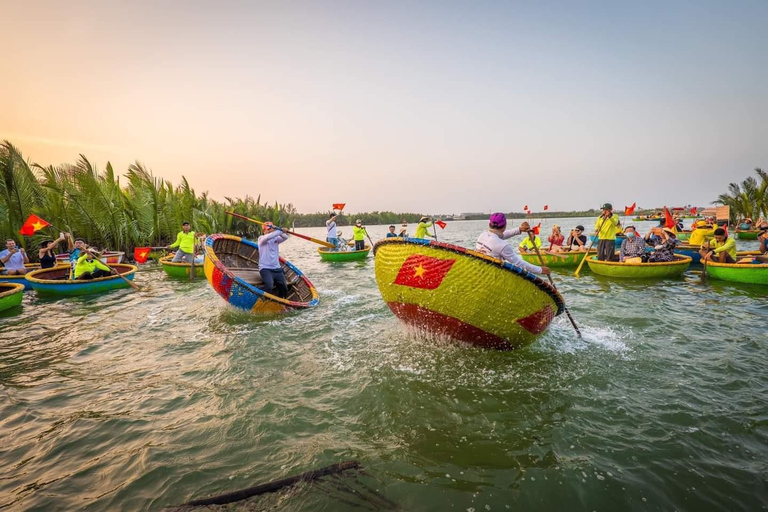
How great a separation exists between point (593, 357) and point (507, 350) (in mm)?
1221

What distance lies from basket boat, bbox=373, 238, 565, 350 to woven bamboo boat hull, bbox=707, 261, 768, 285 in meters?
8.24

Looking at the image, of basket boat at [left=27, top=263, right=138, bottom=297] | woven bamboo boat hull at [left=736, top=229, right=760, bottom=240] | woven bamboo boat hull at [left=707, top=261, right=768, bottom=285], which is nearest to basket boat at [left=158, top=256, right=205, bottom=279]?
basket boat at [left=27, top=263, right=138, bottom=297]

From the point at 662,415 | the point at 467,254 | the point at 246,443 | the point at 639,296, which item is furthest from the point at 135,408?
the point at 639,296

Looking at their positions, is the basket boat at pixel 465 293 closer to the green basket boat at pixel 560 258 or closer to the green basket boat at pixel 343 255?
the green basket boat at pixel 560 258

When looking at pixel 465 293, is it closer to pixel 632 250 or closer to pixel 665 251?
pixel 665 251

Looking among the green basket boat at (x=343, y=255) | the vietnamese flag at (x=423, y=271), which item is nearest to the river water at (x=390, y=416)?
the vietnamese flag at (x=423, y=271)

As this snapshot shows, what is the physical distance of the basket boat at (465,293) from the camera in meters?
4.07

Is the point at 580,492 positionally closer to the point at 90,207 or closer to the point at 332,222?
the point at 332,222

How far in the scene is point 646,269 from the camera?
1041 centimetres

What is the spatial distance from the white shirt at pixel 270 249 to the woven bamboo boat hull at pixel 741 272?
11.8m

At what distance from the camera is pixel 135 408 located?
12.4 feet

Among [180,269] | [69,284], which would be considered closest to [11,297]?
[69,284]

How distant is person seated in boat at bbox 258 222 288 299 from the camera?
303 inches

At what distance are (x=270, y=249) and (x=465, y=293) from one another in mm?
5138
